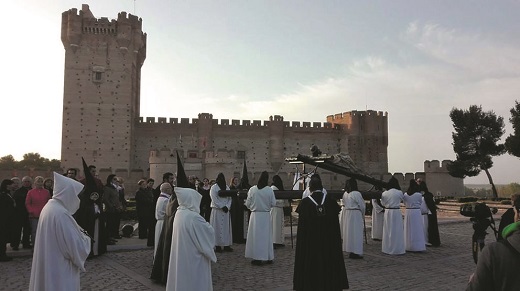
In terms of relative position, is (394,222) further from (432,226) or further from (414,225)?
(432,226)

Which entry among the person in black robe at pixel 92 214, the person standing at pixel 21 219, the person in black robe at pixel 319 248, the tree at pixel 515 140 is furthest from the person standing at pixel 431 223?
the tree at pixel 515 140

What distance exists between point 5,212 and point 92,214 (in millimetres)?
1734

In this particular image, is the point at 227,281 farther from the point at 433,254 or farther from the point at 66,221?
the point at 433,254

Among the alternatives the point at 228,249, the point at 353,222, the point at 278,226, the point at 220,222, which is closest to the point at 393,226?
the point at 353,222

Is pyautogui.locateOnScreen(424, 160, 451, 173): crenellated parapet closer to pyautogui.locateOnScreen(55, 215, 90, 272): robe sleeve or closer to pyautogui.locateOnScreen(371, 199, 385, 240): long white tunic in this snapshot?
pyautogui.locateOnScreen(371, 199, 385, 240): long white tunic

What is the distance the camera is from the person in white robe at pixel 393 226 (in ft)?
30.4

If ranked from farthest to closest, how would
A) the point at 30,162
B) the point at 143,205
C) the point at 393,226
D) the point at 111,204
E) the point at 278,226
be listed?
the point at 30,162 → the point at 143,205 → the point at 278,226 → the point at 111,204 → the point at 393,226

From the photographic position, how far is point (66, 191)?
3988 millimetres

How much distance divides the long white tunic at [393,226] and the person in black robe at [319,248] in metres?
4.60

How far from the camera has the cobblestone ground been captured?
624 cm

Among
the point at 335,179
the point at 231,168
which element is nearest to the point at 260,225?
the point at 231,168

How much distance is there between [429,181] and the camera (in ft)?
134

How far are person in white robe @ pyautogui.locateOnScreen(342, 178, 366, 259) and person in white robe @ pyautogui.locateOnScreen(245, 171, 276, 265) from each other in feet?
6.11

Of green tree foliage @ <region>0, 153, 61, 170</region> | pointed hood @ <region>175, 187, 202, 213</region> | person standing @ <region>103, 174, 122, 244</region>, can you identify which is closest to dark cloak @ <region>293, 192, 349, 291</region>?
pointed hood @ <region>175, 187, 202, 213</region>
